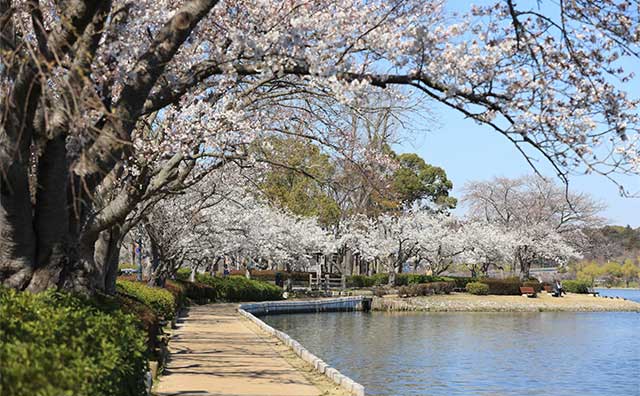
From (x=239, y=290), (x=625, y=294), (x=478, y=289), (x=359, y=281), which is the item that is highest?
(x=359, y=281)

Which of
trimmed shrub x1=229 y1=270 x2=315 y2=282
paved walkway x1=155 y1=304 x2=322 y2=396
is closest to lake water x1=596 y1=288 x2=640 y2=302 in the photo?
trimmed shrub x1=229 y1=270 x2=315 y2=282

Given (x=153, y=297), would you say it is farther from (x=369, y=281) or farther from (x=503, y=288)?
(x=369, y=281)

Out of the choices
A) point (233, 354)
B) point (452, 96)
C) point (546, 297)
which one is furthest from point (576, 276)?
point (452, 96)

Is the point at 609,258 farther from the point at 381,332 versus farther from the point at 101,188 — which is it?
the point at 101,188

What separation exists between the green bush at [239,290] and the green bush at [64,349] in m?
30.7

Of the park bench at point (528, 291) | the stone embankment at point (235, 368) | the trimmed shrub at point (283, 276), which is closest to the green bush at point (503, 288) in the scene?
the park bench at point (528, 291)

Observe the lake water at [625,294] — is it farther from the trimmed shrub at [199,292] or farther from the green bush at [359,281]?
the trimmed shrub at [199,292]

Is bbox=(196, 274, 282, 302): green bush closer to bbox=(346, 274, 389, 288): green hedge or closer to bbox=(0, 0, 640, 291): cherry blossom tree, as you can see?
bbox=(346, 274, 389, 288): green hedge

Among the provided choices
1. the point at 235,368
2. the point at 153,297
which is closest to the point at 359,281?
the point at 153,297

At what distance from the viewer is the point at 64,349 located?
5109 mm

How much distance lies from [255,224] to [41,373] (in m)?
37.2

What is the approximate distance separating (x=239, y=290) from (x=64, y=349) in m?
33.8

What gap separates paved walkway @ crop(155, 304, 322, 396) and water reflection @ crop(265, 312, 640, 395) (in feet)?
8.05

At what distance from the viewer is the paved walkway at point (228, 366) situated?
34.2 feet
